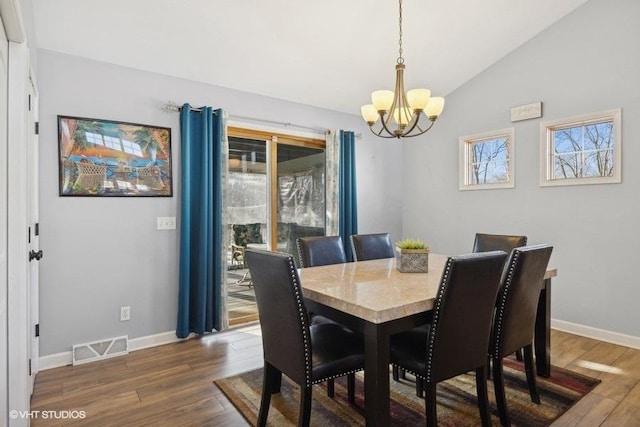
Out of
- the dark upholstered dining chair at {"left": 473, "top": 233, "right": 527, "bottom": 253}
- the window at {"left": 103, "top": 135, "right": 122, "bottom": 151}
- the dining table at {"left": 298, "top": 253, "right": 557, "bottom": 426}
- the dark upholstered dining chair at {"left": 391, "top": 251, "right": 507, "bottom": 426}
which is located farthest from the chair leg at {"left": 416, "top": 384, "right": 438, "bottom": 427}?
the window at {"left": 103, "top": 135, "right": 122, "bottom": 151}

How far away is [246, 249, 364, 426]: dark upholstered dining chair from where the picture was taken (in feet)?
5.57

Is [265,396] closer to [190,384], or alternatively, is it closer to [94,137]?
[190,384]

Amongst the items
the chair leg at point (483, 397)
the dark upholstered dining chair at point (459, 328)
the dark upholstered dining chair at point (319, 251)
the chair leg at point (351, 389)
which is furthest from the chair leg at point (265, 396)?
the chair leg at point (483, 397)

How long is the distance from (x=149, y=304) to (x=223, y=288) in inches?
25.7

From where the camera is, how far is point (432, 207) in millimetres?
4848

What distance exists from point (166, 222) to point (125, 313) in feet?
2.76

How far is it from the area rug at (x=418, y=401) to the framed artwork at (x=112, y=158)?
1.78m

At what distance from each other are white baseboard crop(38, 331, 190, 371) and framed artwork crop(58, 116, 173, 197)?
49.5 inches

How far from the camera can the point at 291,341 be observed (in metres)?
1.75

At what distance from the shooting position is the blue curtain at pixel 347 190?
4434 mm

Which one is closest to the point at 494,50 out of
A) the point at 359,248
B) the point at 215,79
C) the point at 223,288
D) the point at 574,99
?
the point at 574,99

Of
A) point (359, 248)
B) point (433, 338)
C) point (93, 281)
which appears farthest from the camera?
point (359, 248)

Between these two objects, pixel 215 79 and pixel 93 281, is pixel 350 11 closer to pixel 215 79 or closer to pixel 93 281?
pixel 215 79

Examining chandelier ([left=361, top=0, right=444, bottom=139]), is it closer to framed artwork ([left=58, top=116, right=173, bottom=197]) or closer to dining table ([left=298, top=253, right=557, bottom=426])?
dining table ([left=298, top=253, right=557, bottom=426])
